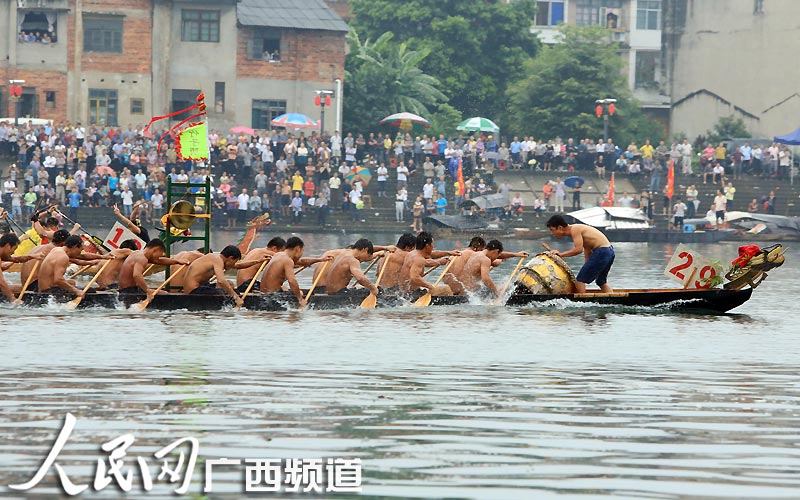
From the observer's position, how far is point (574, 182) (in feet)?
195

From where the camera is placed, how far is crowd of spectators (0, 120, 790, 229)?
53.2 metres

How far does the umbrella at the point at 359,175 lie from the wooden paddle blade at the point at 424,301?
32.4m

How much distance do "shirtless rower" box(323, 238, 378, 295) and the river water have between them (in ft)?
1.56

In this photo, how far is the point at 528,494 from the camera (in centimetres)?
1147

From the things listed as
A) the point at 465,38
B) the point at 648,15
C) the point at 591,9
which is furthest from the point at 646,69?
the point at 465,38

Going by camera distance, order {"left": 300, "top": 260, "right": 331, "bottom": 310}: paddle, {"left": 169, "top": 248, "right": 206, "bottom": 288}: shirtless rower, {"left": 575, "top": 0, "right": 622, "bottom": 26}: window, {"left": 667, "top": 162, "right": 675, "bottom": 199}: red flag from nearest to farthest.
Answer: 1. {"left": 169, "top": 248, "right": 206, "bottom": 288}: shirtless rower
2. {"left": 300, "top": 260, "right": 331, "bottom": 310}: paddle
3. {"left": 667, "top": 162, "right": 675, "bottom": 199}: red flag
4. {"left": 575, "top": 0, "right": 622, "bottom": 26}: window

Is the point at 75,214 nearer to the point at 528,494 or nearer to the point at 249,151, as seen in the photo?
the point at 249,151

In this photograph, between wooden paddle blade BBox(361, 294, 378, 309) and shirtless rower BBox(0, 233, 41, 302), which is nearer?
shirtless rower BBox(0, 233, 41, 302)

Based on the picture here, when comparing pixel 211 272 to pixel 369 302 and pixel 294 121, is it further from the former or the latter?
pixel 294 121

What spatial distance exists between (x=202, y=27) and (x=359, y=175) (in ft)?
39.8

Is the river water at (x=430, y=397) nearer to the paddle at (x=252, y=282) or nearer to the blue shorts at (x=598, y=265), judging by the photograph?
the paddle at (x=252, y=282)

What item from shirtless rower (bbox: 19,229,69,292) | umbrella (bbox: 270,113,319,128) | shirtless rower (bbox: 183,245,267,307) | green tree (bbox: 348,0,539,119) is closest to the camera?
shirtless rower (bbox: 183,245,267,307)

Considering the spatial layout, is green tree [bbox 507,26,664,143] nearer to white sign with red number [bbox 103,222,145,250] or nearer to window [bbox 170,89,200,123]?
window [bbox 170,89,200,123]

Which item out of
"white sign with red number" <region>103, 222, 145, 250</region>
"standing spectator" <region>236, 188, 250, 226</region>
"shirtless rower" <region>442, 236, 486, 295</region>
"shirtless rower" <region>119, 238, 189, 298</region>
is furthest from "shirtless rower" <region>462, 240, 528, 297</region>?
"standing spectator" <region>236, 188, 250, 226</region>
